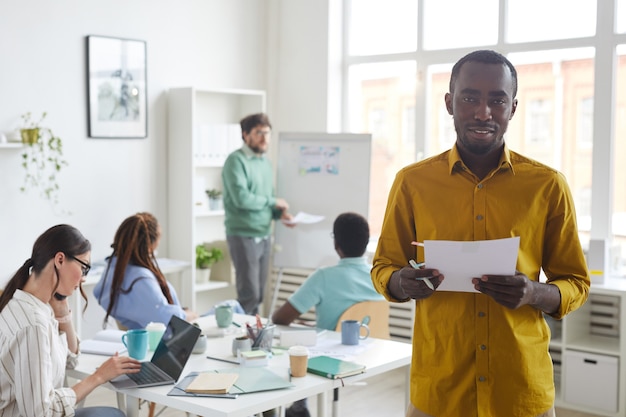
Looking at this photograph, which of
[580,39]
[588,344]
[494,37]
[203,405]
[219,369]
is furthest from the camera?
[494,37]

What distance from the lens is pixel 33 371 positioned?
238 cm

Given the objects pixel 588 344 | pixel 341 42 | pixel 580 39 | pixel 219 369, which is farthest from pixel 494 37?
pixel 219 369

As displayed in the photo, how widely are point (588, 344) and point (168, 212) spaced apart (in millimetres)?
3024

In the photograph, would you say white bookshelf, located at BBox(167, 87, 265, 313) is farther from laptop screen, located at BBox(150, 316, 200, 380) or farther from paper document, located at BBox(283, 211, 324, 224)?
laptop screen, located at BBox(150, 316, 200, 380)

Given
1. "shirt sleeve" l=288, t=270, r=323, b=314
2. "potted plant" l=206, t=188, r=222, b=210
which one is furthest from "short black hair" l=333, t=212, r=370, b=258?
"potted plant" l=206, t=188, r=222, b=210

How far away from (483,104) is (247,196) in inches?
145

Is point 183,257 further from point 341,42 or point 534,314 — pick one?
point 534,314

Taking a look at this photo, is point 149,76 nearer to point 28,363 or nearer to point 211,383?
point 211,383

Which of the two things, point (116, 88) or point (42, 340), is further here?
point (116, 88)

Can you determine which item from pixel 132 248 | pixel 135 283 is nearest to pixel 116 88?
pixel 132 248

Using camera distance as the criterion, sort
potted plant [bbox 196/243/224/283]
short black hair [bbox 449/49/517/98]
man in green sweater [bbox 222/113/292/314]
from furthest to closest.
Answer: potted plant [bbox 196/243/224/283]
man in green sweater [bbox 222/113/292/314]
short black hair [bbox 449/49/517/98]

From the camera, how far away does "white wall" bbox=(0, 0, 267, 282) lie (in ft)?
16.3

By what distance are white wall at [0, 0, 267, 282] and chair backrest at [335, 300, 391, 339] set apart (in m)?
2.32

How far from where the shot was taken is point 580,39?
5.10 m
